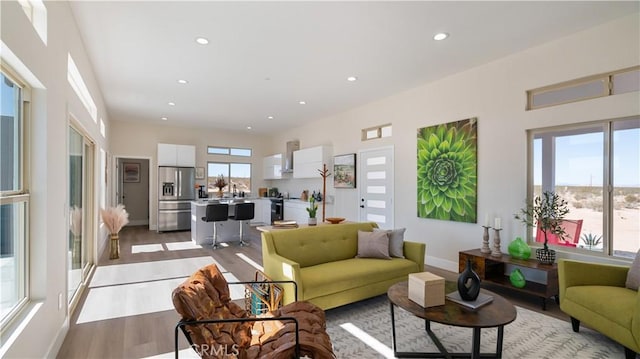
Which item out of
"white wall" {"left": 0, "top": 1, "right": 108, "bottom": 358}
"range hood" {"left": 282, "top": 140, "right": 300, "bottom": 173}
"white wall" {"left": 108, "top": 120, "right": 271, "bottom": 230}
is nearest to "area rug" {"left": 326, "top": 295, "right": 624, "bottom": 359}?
"white wall" {"left": 0, "top": 1, "right": 108, "bottom": 358}

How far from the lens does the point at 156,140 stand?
8625mm

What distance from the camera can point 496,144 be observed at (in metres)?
4.10

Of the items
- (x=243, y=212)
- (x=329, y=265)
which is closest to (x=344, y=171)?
(x=243, y=212)

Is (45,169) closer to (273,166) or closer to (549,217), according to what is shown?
(549,217)

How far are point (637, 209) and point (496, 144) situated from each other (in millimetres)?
1537

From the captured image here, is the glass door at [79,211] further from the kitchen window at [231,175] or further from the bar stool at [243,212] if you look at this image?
the kitchen window at [231,175]

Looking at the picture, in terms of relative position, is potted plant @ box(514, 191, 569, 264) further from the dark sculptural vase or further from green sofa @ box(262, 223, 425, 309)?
the dark sculptural vase

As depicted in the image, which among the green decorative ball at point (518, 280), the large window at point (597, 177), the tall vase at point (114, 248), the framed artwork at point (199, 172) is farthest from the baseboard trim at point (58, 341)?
the framed artwork at point (199, 172)

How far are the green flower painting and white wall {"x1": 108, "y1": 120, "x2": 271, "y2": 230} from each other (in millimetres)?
6558

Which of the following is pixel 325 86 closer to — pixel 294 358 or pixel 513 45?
pixel 513 45

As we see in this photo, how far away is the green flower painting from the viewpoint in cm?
434

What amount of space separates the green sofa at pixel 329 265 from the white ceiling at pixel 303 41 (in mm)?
2200

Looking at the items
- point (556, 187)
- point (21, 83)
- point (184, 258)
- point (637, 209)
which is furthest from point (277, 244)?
point (637, 209)

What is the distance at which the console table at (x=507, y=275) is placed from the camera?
3.24m
